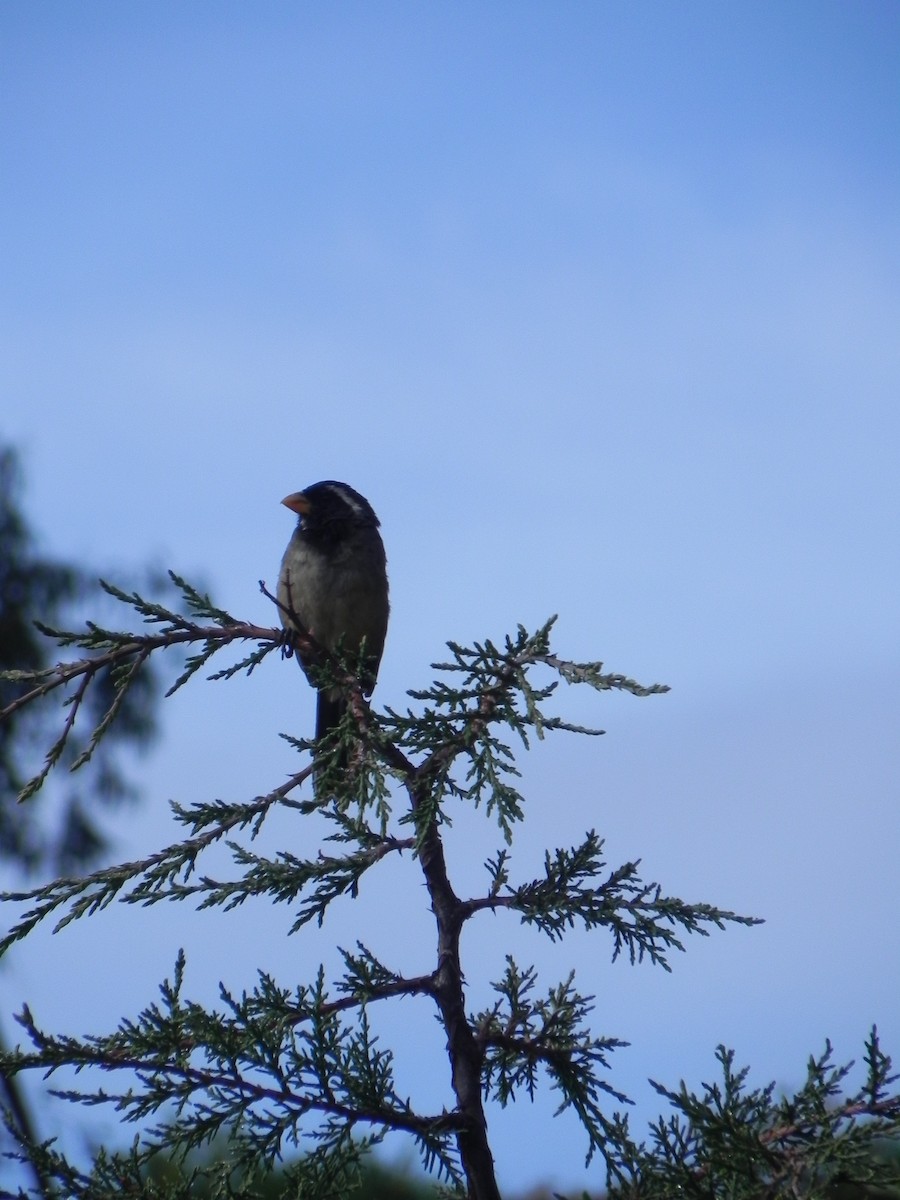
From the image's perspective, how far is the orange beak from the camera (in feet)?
19.5

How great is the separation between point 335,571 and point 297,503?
0.41 meters

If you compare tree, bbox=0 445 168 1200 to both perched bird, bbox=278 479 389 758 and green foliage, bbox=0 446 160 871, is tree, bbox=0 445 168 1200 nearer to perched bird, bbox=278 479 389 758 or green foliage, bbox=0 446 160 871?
green foliage, bbox=0 446 160 871

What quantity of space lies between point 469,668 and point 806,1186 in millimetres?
1117

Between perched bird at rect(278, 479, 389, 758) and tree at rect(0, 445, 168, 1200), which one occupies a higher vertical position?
tree at rect(0, 445, 168, 1200)

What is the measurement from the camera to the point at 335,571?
576cm

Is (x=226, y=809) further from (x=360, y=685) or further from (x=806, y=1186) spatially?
(x=806, y=1186)

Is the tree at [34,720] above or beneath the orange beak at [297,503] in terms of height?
above

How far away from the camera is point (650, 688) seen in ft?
7.82

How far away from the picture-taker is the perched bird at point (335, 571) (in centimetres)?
573

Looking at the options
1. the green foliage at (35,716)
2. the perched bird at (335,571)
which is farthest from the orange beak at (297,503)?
the green foliage at (35,716)

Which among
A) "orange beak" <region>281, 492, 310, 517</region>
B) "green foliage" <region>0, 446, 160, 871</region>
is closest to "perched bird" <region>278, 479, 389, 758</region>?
"orange beak" <region>281, 492, 310, 517</region>

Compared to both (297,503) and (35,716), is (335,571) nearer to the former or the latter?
(297,503)

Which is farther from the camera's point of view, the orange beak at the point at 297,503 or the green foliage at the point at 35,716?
the green foliage at the point at 35,716

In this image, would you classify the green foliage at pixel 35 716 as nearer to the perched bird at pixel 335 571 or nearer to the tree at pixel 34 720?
the tree at pixel 34 720
